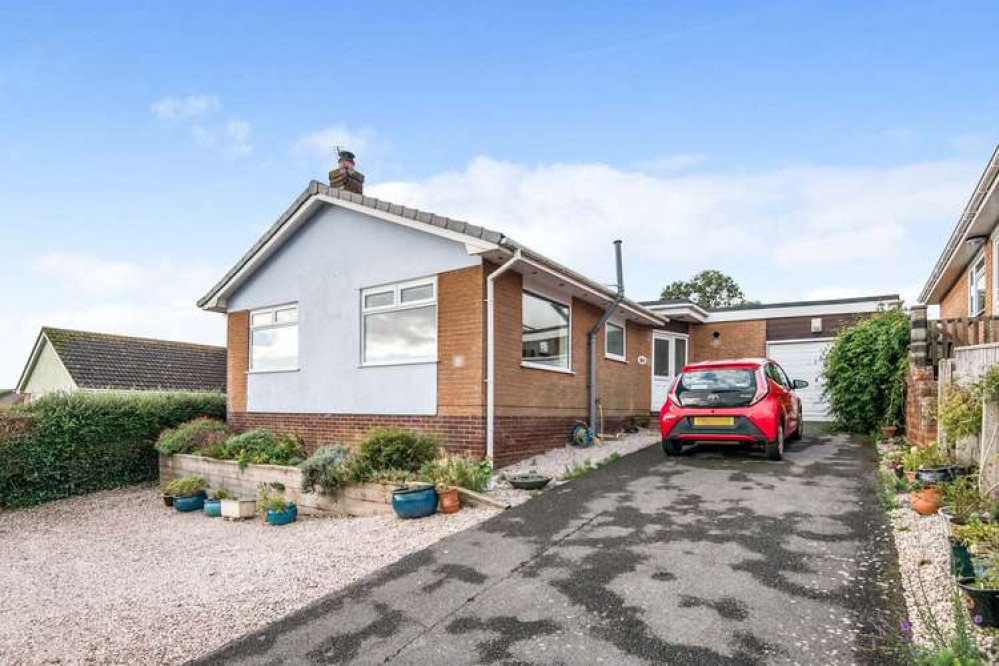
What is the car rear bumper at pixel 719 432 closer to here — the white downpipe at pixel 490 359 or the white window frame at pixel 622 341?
the white downpipe at pixel 490 359

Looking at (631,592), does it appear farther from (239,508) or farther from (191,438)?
(191,438)

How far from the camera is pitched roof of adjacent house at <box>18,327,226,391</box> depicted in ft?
60.0

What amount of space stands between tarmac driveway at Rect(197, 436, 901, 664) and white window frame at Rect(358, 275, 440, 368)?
3641mm

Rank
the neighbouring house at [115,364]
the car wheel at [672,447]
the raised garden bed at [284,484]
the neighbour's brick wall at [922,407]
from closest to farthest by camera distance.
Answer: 1. the neighbour's brick wall at [922,407]
2. the raised garden bed at [284,484]
3. the car wheel at [672,447]
4. the neighbouring house at [115,364]

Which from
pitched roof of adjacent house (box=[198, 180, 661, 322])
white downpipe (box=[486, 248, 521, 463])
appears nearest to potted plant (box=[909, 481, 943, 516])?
white downpipe (box=[486, 248, 521, 463])

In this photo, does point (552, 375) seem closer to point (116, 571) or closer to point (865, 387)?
point (865, 387)

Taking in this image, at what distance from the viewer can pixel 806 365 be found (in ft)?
50.8

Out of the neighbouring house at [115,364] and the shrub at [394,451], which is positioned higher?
the neighbouring house at [115,364]

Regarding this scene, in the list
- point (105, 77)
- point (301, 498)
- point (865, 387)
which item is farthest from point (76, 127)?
point (865, 387)

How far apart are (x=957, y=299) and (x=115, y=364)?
80.7ft

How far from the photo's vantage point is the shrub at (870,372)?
1026 centimetres

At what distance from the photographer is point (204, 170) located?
1156 cm

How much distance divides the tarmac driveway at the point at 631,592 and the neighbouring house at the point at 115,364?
1704cm

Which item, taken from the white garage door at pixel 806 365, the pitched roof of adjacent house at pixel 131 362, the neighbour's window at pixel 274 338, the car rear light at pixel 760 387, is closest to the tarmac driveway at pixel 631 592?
the car rear light at pixel 760 387
